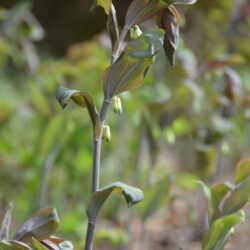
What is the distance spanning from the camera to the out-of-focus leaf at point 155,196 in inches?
59.3

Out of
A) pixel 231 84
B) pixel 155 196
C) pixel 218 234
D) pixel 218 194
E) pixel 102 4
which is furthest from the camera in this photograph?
pixel 231 84

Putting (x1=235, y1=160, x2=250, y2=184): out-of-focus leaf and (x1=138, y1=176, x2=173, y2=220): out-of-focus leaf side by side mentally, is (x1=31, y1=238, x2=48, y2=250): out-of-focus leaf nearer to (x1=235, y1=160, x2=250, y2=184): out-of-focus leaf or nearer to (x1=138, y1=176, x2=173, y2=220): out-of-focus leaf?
(x1=235, y1=160, x2=250, y2=184): out-of-focus leaf

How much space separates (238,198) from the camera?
1053mm

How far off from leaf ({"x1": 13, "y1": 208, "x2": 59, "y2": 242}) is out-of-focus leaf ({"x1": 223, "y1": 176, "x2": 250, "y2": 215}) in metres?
0.29

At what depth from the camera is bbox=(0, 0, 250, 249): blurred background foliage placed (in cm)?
173

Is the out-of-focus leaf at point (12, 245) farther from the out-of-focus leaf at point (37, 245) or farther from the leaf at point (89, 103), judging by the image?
the leaf at point (89, 103)

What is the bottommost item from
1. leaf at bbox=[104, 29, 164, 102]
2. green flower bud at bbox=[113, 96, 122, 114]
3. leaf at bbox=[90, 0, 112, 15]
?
green flower bud at bbox=[113, 96, 122, 114]

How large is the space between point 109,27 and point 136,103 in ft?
3.37

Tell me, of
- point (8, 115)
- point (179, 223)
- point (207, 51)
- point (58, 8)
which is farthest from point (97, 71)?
point (58, 8)

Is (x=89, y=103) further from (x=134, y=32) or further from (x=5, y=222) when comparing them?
(x=5, y=222)

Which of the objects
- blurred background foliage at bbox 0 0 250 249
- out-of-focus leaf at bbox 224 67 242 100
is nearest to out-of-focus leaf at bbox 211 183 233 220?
blurred background foliage at bbox 0 0 250 249

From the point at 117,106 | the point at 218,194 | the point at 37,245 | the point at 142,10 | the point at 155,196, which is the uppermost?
the point at 142,10

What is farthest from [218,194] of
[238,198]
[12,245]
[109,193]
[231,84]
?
[231,84]

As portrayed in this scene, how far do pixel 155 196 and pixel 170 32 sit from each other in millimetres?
678
